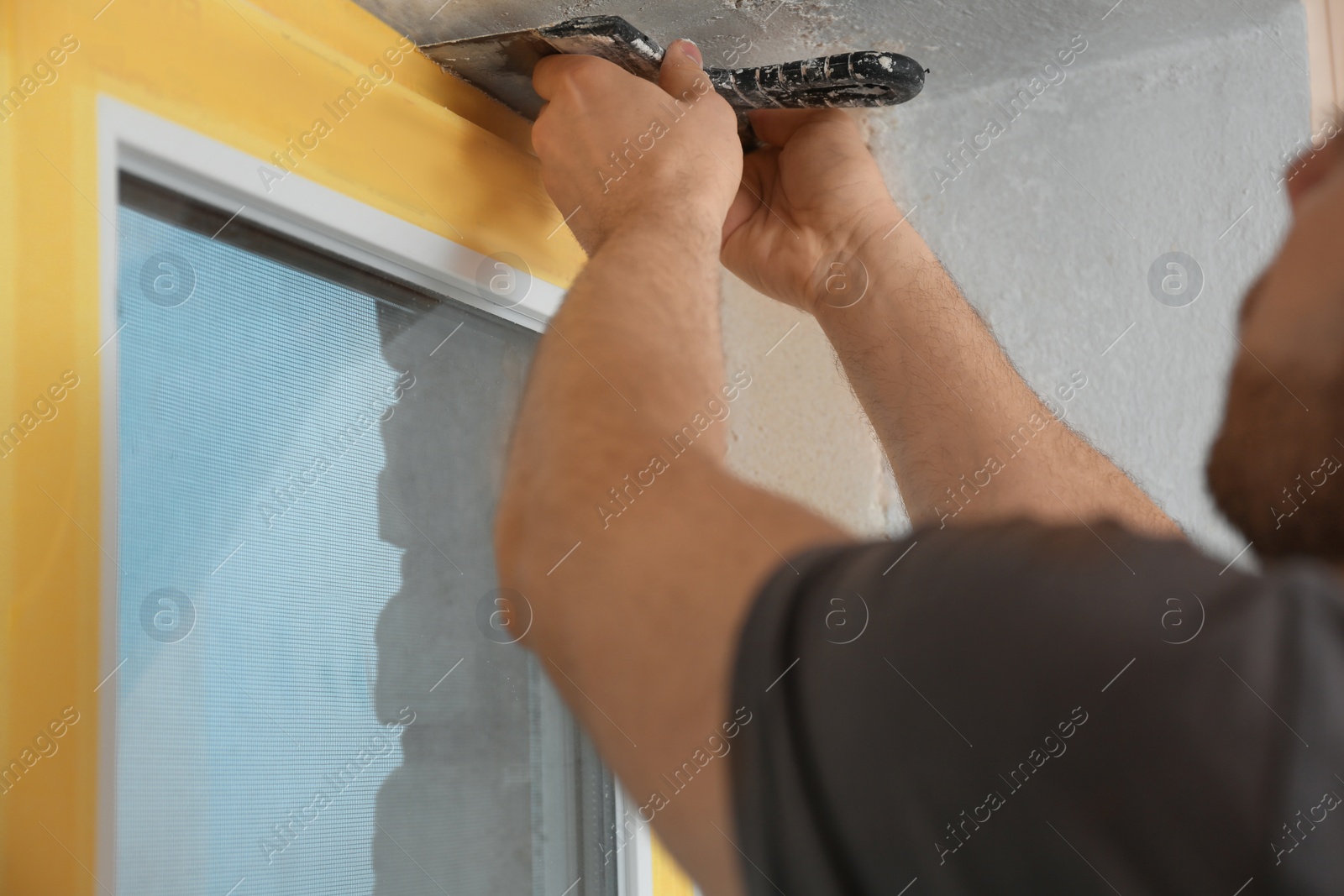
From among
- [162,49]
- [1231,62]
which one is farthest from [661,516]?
[1231,62]

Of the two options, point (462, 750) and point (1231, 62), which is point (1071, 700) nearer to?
point (462, 750)

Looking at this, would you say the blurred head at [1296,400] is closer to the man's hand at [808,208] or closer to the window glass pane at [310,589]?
the man's hand at [808,208]

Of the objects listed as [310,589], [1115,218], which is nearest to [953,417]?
[1115,218]

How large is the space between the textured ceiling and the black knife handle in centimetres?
13

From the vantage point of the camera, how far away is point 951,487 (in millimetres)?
1010

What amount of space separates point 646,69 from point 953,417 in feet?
1.58

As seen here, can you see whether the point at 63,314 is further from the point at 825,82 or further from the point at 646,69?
the point at 825,82

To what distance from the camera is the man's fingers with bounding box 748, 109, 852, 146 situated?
1149mm

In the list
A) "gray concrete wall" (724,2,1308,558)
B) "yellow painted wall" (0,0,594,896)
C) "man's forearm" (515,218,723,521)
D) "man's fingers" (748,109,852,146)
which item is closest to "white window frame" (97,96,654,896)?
"yellow painted wall" (0,0,594,896)

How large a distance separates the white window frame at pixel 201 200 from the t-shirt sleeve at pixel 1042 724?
Answer: 0.44 m

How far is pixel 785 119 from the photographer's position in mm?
1158

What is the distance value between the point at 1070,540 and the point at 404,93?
74 centimetres

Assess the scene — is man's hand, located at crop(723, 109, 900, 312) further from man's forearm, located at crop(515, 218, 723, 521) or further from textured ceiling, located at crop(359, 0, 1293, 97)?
man's forearm, located at crop(515, 218, 723, 521)

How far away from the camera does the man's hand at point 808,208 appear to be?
1.15m
